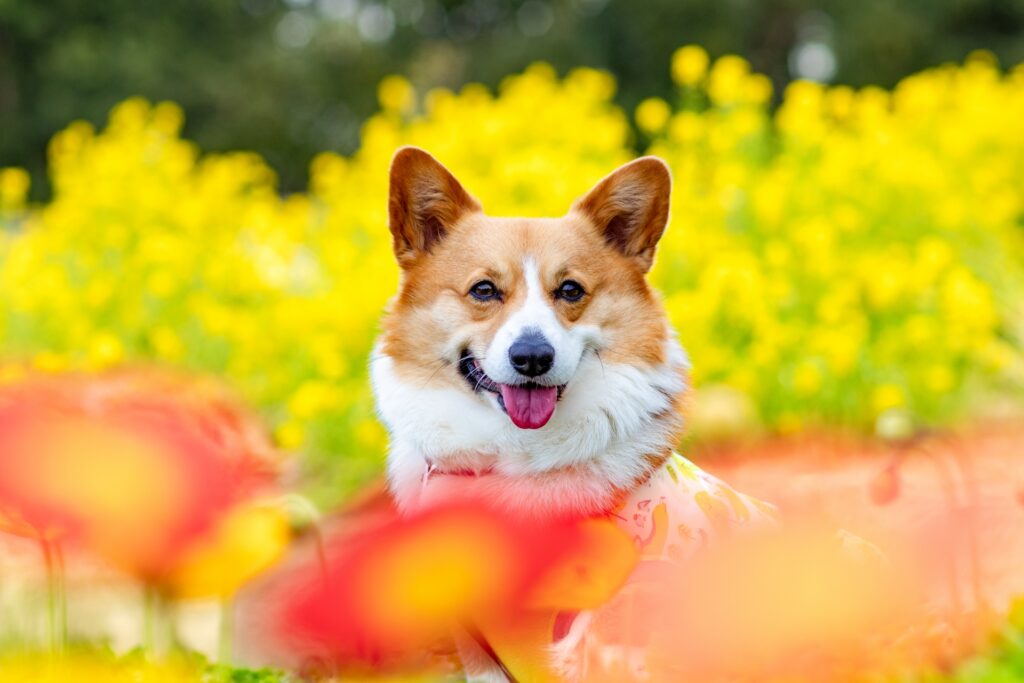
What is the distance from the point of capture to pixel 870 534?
258cm

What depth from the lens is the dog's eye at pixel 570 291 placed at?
2081mm

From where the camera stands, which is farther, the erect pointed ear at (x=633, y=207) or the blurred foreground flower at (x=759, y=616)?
the erect pointed ear at (x=633, y=207)

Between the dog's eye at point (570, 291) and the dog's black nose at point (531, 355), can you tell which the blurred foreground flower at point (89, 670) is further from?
the dog's eye at point (570, 291)

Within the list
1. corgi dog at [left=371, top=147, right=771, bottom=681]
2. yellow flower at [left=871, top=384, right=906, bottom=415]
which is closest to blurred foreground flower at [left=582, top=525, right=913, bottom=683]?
corgi dog at [left=371, top=147, right=771, bottom=681]

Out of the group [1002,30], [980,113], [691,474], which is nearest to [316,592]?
[691,474]

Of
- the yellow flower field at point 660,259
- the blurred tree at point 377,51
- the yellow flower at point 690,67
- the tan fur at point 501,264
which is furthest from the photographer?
the blurred tree at point 377,51

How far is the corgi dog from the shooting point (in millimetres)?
1884

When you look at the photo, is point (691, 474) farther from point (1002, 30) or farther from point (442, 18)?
point (1002, 30)

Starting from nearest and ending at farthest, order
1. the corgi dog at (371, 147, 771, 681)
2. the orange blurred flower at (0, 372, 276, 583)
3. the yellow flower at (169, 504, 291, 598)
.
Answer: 1. the orange blurred flower at (0, 372, 276, 583)
2. the yellow flower at (169, 504, 291, 598)
3. the corgi dog at (371, 147, 771, 681)

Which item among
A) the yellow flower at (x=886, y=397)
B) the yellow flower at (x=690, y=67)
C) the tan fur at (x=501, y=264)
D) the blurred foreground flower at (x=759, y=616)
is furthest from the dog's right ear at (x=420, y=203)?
the yellow flower at (x=690, y=67)

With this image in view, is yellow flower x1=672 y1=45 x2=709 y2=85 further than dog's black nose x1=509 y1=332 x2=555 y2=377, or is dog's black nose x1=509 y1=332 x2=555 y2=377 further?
yellow flower x1=672 y1=45 x2=709 y2=85

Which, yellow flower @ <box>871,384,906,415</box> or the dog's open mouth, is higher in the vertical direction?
the dog's open mouth

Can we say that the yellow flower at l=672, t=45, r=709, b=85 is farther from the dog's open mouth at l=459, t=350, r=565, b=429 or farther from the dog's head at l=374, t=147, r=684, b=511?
the dog's open mouth at l=459, t=350, r=565, b=429

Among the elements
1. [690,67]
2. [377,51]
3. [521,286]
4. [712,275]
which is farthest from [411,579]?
[377,51]
